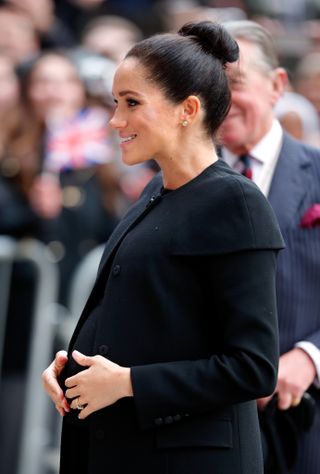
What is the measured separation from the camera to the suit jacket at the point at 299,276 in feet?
10.5

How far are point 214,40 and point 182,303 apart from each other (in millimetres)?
681

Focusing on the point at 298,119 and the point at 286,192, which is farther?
the point at 298,119

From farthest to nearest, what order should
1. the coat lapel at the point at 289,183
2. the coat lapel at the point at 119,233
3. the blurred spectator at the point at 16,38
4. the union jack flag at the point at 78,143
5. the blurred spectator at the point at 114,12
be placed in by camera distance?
the blurred spectator at the point at 114,12 < the blurred spectator at the point at 16,38 < the union jack flag at the point at 78,143 < the coat lapel at the point at 289,183 < the coat lapel at the point at 119,233

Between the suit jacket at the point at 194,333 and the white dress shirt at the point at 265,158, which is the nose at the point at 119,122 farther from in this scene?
the white dress shirt at the point at 265,158

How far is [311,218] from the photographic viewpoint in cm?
324

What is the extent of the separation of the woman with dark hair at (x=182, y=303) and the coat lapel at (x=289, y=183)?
664 millimetres

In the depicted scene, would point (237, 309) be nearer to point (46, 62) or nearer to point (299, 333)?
point (299, 333)

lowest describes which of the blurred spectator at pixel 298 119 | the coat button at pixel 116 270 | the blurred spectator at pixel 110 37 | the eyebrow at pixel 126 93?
the blurred spectator at pixel 110 37

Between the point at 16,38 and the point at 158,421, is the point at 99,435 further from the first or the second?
the point at 16,38

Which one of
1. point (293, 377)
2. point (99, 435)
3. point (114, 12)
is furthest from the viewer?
point (114, 12)

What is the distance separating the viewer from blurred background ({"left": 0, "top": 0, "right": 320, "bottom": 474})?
5152 mm

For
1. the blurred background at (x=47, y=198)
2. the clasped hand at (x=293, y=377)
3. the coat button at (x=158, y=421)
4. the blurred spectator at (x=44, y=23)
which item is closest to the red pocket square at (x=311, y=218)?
the clasped hand at (x=293, y=377)

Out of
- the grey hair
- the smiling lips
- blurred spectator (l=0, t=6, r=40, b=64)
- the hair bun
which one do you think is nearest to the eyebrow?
the smiling lips

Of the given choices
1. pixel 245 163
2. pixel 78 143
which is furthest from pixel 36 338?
pixel 245 163
